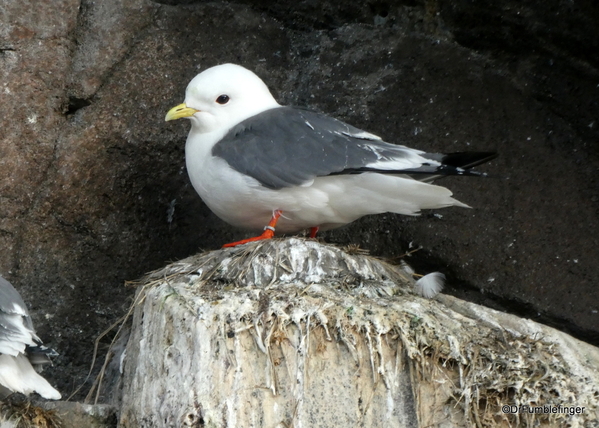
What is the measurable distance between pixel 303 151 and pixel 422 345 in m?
0.82

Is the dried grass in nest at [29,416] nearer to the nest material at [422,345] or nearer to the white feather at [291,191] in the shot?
the nest material at [422,345]

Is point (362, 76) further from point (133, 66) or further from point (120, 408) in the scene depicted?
point (120, 408)

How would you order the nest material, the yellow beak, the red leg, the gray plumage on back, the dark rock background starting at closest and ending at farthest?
the nest material → the gray plumage on back → the red leg → the yellow beak → the dark rock background

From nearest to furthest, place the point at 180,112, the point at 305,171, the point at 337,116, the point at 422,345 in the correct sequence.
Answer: the point at 422,345, the point at 305,171, the point at 180,112, the point at 337,116

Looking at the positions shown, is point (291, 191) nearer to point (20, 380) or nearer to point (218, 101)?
point (218, 101)

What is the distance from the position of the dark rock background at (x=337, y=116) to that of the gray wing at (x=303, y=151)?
60 cm

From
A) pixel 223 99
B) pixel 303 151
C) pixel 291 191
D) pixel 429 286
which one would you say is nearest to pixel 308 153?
pixel 303 151

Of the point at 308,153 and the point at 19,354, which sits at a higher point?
the point at 308,153

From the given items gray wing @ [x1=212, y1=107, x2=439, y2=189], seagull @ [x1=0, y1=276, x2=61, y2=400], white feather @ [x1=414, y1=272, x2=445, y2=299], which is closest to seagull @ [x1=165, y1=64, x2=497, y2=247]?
gray wing @ [x1=212, y1=107, x2=439, y2=189]

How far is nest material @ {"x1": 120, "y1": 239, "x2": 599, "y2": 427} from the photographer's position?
2740 mm

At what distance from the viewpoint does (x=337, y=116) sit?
393 cm

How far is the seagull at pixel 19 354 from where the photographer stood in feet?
9.13

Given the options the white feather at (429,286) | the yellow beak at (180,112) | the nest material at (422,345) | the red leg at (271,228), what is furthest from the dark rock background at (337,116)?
the nest material at (422,345)

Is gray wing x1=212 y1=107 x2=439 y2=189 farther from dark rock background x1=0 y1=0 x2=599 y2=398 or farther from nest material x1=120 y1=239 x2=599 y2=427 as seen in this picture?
dark rock background x1=0 y1=0 x2=599 y2=398
